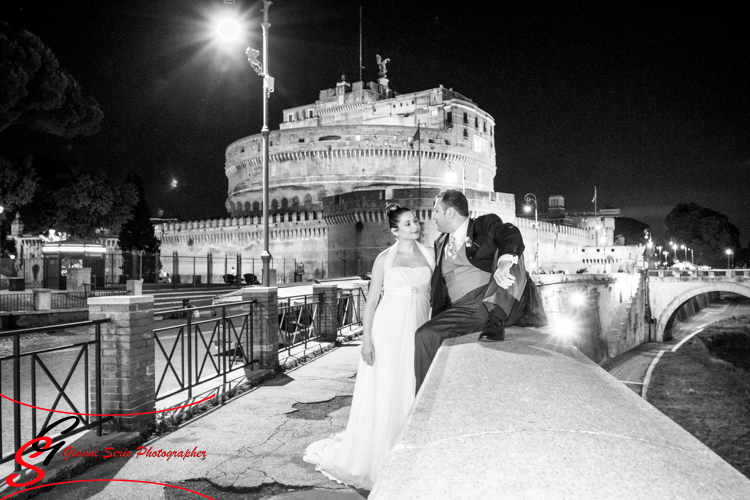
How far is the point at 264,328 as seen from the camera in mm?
7105

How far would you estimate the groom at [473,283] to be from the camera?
276 cm

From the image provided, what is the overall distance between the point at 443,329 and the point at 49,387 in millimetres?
6917

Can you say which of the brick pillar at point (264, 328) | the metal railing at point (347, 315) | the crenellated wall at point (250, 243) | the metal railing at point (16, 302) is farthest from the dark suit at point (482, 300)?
the crenellated wall at point (250, 243)

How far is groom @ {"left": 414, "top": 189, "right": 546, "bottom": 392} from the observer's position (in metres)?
2.76

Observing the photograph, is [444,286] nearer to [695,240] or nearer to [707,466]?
[707,466]

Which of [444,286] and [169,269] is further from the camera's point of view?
[169,269]

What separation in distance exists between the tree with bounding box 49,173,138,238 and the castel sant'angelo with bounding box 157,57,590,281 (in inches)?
578

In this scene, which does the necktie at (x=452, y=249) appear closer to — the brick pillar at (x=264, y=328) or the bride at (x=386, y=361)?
the bride at (x=386, y=361)

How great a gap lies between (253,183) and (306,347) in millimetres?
45548

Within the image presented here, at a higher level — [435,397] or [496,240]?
[496,240]

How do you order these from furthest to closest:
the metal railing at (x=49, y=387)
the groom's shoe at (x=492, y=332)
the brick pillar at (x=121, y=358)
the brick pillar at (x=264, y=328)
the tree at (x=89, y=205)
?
the tree at (x=89, y=205) → the brick pillar at (x=264, y=328) → the brick pillar at (x=121, y=358) → the metal railing at (x=49, y=387) → the groom's shoe at (x=492, y=332)

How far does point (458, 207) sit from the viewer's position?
3275 mm

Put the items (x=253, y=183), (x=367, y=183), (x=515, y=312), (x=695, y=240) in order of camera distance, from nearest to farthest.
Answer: (x=515, y=312) < (x=367, y=183) < (x=253, y=183) < (x=695, y=240)

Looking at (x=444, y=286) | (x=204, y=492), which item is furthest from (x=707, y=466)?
(x=204, y=492)
